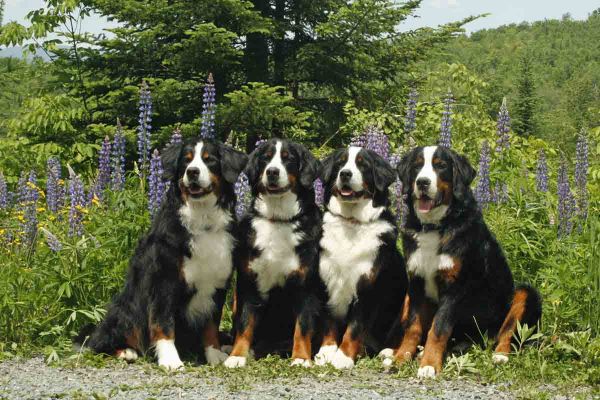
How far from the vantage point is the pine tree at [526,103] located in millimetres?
30344

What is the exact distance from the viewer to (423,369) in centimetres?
489

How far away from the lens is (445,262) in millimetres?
5027

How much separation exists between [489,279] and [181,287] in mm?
2120

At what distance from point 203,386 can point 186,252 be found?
0.95 metres

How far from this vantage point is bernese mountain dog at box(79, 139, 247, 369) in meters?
5.11

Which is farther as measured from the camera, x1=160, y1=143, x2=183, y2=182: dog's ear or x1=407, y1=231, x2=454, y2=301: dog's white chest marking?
x1=160, y1=143, x2=183, y2=182: dog's ear

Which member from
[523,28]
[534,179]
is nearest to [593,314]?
[534,179]

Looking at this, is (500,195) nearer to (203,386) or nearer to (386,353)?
(386,353)

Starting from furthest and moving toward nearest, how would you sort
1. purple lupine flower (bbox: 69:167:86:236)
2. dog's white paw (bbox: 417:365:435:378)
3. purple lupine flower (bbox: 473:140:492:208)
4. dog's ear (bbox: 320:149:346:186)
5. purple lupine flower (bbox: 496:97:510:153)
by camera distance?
purple lupine flower (bbox: 496:97:510:153)
purple lupine flower (bbox: 473:140:492:208)
purple lupine flower (bbox: 69:167:86:236)
dog's ear (bbox: 320:149:346:186)
dog's white paw (bbox: 417:365:435:378)

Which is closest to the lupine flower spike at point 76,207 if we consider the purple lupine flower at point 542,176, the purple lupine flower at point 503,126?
the purple lupine flower at point 503,126

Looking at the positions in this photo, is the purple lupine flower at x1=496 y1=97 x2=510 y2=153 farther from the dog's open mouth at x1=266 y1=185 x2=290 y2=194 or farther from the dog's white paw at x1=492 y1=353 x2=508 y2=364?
the dog's open mouth at x1=266 y1=185 x2=290 y2=194

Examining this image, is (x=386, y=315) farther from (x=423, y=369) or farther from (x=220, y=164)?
(x=220, y=164)

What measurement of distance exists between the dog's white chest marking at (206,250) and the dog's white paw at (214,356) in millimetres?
373

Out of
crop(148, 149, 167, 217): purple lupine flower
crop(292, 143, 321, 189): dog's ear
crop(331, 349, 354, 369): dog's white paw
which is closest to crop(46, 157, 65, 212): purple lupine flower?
crop(148, 149, 167, 217): purple lupine flower
